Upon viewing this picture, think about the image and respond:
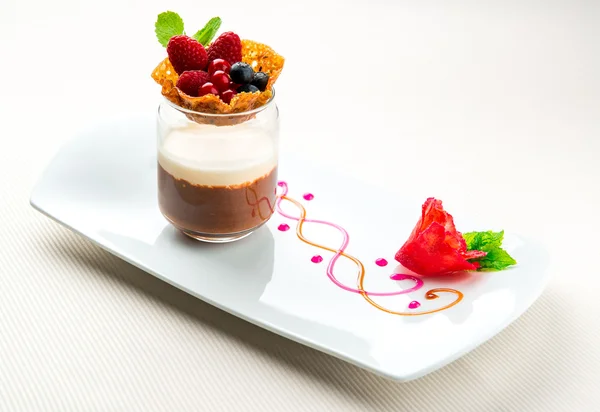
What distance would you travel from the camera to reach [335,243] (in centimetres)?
224

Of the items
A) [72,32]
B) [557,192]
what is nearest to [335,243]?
[557,192]

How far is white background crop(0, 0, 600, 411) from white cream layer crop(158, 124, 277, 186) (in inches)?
10.9

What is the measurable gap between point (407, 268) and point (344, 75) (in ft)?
4.93

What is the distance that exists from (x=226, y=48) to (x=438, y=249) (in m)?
0.69

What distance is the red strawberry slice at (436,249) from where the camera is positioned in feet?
6.73

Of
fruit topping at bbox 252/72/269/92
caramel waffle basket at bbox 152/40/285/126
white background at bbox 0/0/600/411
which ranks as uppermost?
fruit topping at bbox 252/72/269/92

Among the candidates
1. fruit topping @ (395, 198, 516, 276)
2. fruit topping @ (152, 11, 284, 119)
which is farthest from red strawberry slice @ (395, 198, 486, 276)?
fruit topping @ (152, 11, 284, 119)

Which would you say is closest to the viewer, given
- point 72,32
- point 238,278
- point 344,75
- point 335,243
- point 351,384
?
point 351,384

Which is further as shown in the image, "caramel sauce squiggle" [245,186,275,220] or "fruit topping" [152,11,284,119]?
"caramel sauce squiggle" [245,186,275,220]

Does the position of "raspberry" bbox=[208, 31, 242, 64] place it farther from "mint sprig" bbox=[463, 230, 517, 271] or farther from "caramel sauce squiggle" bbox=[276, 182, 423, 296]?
"mint sprig" bbox=[463, 230, 517, 271]

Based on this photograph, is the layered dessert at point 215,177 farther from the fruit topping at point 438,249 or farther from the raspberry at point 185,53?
the fruit topping at point 438,249

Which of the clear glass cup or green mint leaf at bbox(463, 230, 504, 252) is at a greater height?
green mint leaf at bbox(463, 230, 504, 252)

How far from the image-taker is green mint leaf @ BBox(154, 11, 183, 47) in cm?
217

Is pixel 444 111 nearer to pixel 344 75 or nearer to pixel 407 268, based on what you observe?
pixel 344 75
